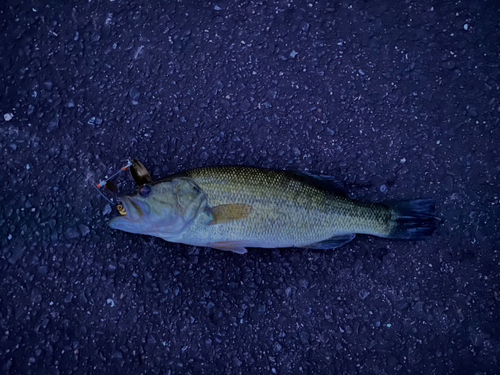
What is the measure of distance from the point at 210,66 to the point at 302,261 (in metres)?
1.94

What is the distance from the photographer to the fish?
2779 mm

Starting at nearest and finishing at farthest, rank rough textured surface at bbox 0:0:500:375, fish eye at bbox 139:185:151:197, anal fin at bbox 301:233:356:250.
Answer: fish eye at bbox 139:185:151:197 < anal fin at bbox 301:233:356:250 < rough textured surface at bbox 0:0:500:375

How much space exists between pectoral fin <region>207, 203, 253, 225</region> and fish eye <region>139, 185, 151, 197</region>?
0.48m

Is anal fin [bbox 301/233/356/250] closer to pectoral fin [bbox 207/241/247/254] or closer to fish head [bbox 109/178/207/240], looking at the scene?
pectoral fin [bbox 207/241/247/254]

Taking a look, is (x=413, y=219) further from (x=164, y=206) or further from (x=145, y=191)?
(x=145, y=191)

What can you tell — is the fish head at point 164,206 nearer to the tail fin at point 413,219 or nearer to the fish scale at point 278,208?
the fish scale at point 278,208

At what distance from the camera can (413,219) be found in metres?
3.07

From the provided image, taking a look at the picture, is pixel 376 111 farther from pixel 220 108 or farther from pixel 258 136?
pixel 220 108

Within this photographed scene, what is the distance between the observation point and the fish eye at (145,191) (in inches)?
109

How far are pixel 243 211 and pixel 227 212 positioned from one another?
0.40 ft

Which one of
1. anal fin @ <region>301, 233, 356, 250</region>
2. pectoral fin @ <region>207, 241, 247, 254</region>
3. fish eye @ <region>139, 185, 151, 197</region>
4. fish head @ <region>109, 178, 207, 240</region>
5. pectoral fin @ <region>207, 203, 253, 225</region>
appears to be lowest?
anal fin @ <region>301, 233, 356, 250</region>

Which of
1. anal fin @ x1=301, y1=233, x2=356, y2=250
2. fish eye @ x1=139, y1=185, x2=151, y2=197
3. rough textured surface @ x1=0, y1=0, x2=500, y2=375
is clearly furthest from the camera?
rough textured surface @ x1=0, y1=0, x2=500, y2=375

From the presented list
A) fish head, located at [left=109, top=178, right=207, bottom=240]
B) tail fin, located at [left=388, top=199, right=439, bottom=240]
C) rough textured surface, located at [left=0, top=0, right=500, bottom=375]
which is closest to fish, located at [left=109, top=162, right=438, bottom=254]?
fish head, located at [left=109, top=178, right=207, bottom=240]

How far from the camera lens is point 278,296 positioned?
10.4 ft
